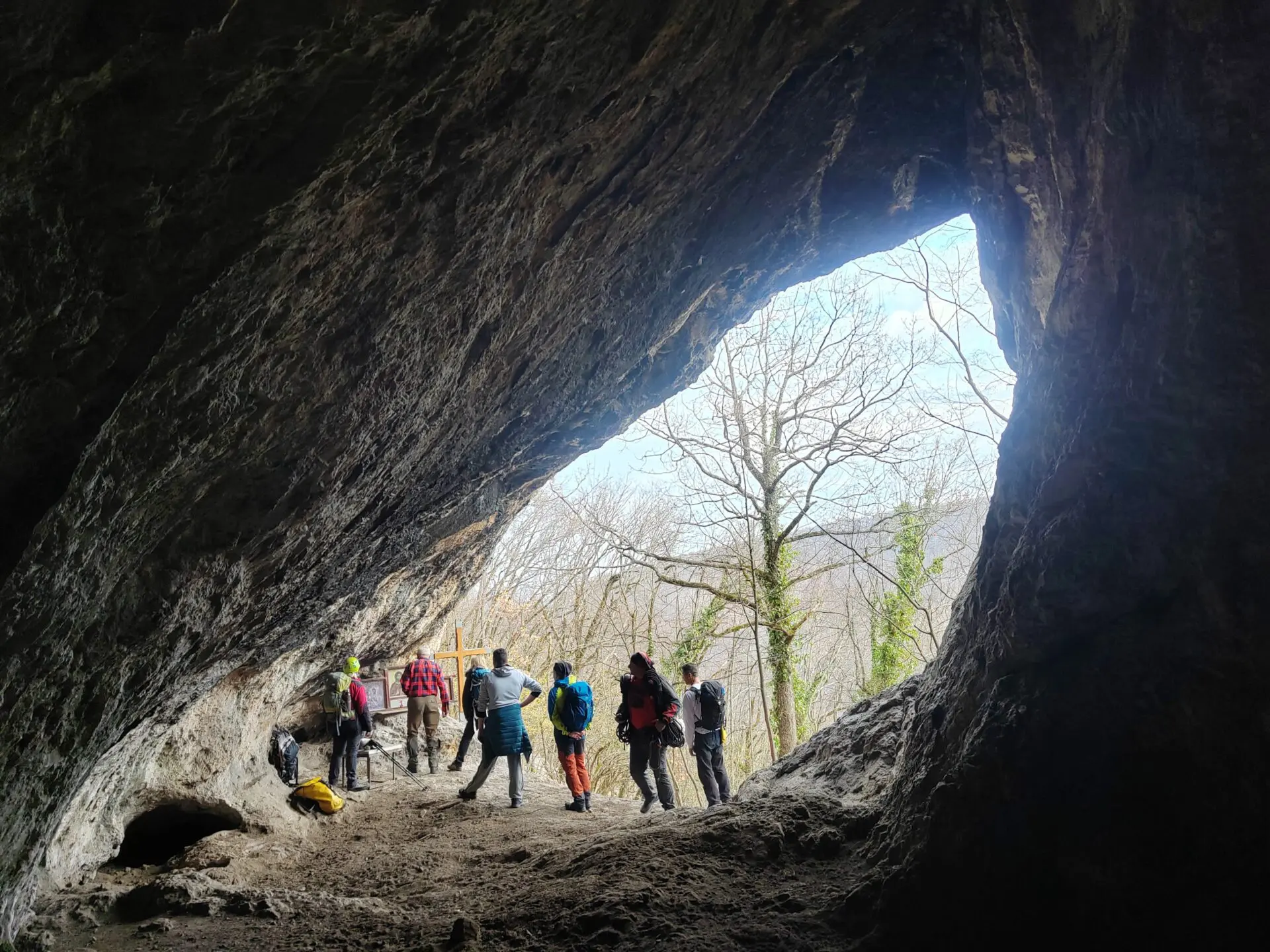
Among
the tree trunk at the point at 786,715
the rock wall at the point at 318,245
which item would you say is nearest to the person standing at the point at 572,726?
the rock wall at the point at 318,245

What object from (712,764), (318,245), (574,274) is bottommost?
(712,764)

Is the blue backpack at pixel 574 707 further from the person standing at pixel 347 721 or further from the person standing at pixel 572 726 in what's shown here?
the person standing at pixel 347 721

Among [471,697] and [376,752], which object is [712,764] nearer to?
[471,697]

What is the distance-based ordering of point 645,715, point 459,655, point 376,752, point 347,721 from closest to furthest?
1. point 645,715
2. point 347,721
3. point 376,752
4. point 459,655

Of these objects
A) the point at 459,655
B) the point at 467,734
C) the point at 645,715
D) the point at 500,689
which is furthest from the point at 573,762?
the point at 459,655

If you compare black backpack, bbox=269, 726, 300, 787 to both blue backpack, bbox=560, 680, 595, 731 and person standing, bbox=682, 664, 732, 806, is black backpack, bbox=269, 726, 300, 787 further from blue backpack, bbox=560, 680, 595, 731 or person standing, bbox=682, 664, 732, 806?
person standing, bbox=682, 664, 732, 806

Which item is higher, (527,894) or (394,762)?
(394,762)

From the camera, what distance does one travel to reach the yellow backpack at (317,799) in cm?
834

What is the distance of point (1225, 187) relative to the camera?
110 inches

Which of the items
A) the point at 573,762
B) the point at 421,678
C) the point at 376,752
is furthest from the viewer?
the point at 376,752

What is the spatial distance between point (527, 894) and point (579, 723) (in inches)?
140

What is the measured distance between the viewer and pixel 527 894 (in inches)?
169

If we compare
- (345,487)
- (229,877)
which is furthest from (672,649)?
(345,487)

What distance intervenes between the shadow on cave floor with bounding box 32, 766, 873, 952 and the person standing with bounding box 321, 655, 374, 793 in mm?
2835
